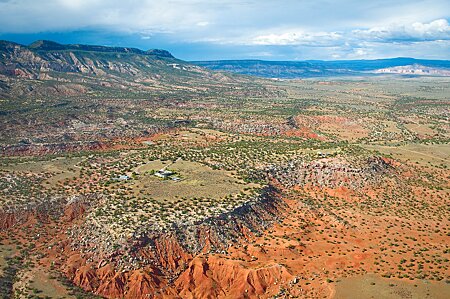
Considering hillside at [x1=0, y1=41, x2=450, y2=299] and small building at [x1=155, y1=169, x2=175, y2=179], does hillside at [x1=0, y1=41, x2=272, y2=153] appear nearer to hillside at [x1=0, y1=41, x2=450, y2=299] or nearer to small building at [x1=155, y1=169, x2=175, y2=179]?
Result: hillside at [x1=0, y1=41, x2=450, y2=299]

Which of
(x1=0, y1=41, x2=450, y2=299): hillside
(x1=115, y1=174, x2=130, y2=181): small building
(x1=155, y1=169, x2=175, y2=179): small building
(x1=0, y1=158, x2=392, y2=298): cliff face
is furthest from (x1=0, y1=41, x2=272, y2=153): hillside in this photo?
(x1=0, y1=158, x2=392, y2=298): cliff face

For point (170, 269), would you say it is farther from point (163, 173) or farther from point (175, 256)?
point (163, 173)

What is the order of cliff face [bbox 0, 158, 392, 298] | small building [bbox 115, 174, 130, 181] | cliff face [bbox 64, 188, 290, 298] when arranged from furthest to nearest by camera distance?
small building [bbox 115, 174, 130, 181]
cliff face [bbox 0, 158, 392, 298]
cliff face [bbox 64, 188, 290, 298]

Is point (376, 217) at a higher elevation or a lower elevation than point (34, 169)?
lower

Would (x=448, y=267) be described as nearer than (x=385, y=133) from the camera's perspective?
Yes

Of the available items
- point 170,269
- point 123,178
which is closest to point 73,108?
point 123,178

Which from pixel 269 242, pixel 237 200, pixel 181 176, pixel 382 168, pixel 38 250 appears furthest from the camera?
pixel 382 168

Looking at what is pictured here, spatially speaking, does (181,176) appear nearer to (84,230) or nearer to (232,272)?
(84,230)

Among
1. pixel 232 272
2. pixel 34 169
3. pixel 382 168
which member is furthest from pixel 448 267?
pixel 34 169

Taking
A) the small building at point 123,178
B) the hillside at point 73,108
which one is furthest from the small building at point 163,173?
the hillside at point 73,108

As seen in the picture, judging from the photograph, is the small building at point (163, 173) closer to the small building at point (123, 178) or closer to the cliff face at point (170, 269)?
the small building at point (123, 178)

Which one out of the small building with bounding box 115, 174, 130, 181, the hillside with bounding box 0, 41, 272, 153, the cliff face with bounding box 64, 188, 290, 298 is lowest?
the cliff face with bounding box 64, 188, 290, 298
